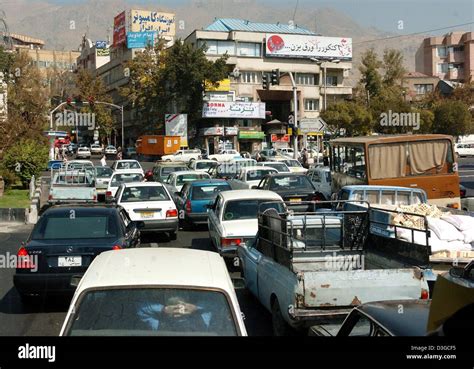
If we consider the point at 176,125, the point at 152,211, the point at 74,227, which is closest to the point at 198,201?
the point at 152,211

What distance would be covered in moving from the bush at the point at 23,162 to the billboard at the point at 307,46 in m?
50.6

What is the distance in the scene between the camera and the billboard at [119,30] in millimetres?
95969

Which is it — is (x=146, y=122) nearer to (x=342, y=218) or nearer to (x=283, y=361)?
(x=342, y=218)

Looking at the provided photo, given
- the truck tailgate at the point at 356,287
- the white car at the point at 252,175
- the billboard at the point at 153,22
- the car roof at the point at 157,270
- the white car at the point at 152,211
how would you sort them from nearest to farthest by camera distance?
the car roof at the point at 157,270 < the truck tailgate at the point at 356,287 < the white car at the point at 152,211 < the white car at the point at 252,175 < the billboard at the point at 153,22

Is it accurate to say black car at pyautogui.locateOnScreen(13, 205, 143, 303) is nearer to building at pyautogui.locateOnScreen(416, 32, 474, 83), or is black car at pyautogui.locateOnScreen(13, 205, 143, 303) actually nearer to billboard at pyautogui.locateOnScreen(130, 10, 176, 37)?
billboard at pyautogui.locateOnScreen(130, 10, 176, 37)

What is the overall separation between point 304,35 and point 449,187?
211ft

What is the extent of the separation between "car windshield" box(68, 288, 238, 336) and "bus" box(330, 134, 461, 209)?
13.2 m

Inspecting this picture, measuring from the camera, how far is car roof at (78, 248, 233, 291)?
15.2ft

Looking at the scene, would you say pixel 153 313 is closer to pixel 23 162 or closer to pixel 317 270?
pixel 317 270

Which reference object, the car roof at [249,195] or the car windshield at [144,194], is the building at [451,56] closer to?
the car windshield at [144,194]

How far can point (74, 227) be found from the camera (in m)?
9.57

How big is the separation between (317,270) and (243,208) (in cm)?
484

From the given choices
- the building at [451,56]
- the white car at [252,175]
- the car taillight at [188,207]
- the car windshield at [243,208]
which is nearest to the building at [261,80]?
the building at [451,56]

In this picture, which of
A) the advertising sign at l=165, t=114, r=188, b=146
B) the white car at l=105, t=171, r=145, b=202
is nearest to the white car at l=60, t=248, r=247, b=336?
the white car at l=105, t=171, r=145, b=202
